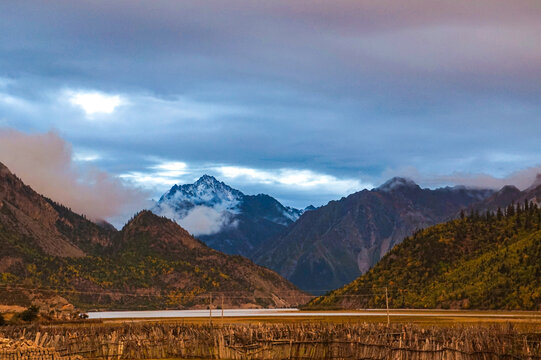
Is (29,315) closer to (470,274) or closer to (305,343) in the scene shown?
(305,343)

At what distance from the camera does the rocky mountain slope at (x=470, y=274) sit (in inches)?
5497

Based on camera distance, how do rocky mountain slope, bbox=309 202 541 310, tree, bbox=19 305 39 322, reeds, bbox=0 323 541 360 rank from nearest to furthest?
reeds, bbox=0 323 541 360 → tree, bbox=19 305 39 322 → rocky mountain slope, bbox=309 202 541 310

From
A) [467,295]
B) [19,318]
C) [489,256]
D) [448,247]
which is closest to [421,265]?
[448,247]

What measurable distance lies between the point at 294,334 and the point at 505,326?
1542cm

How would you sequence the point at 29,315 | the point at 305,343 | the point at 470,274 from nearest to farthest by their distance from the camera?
1. the point at 305,343
2. the point at 29,315
3. the point at 470,274

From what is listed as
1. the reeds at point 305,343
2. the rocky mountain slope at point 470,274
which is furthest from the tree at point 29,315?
the rocky mountain slope at point 470,274

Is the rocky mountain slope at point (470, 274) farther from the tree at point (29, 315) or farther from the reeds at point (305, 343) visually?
the tree at point (29, 315)

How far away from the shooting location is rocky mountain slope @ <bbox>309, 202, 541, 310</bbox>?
13962cm

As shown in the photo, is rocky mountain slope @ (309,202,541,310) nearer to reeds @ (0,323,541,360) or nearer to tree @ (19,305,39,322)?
reeds @ (0,323,541,360)

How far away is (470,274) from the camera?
163 meters

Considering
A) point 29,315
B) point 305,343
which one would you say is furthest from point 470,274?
point 305,343

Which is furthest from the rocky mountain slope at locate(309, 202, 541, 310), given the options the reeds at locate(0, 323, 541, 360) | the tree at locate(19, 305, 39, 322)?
the tree at locate(19, 305, 39, 322)

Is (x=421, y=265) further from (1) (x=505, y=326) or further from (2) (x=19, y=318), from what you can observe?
(1) (x=505, y=326)

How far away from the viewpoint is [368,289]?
624 ft
